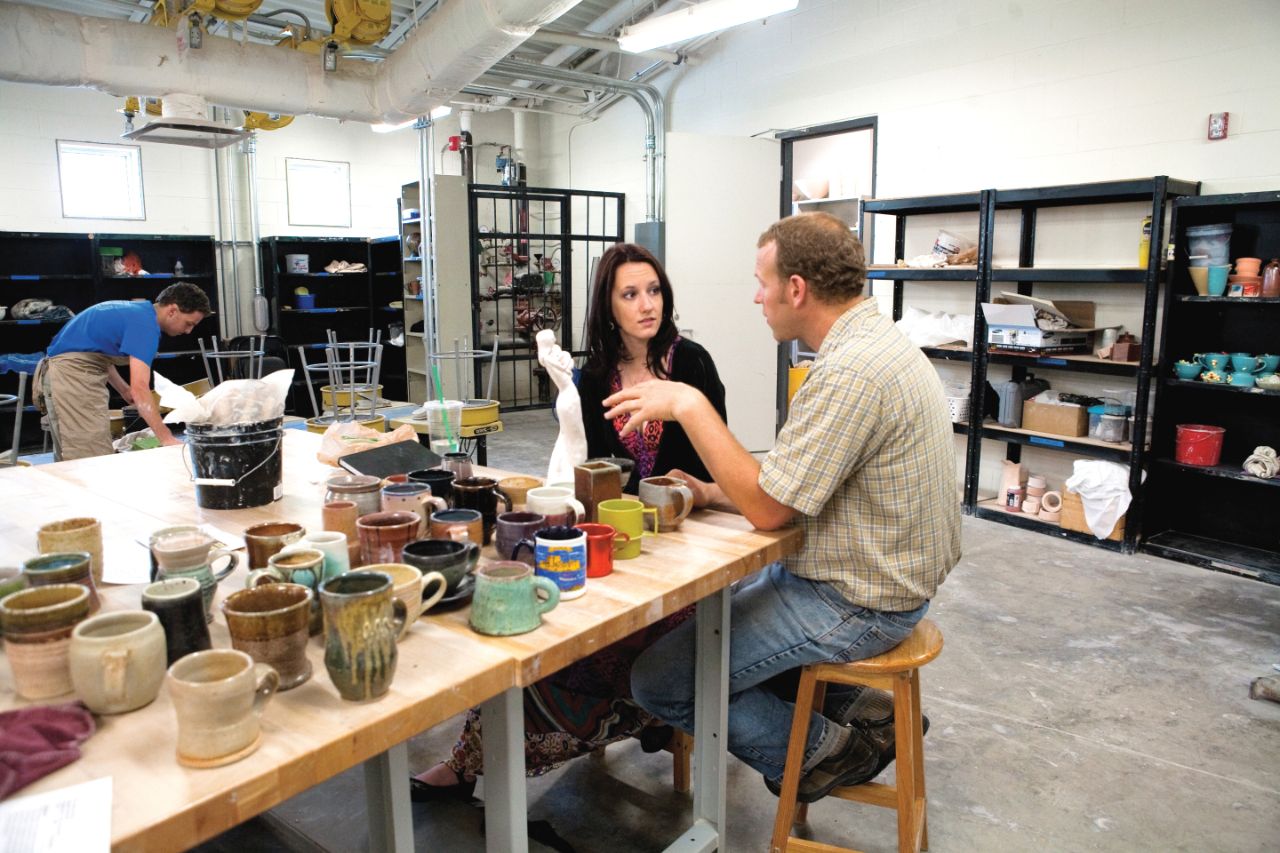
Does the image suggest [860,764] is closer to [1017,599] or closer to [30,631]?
[30,631]

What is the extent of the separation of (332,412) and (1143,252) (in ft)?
13.6

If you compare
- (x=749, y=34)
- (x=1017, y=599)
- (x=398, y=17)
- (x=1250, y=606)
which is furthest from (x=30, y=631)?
(x=398, y=17)

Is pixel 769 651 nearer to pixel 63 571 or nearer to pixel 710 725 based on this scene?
pixel 710 725

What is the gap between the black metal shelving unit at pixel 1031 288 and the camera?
3.97 meters

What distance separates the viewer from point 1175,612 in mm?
3363

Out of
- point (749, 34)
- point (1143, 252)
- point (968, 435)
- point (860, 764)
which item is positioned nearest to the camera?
point (860, 764)

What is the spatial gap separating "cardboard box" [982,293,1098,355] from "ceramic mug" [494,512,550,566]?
358 centimetres

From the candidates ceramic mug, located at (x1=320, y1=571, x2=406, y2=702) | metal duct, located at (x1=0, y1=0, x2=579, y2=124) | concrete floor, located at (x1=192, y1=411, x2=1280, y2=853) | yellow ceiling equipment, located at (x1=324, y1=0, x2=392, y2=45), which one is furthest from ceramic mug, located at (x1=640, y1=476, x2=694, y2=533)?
yellow ceiling equipment, located at (x1=324, y1=0, x2=392, y2=45)

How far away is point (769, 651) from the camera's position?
5.53ft

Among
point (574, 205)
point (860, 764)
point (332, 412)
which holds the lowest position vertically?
point (860, 764)

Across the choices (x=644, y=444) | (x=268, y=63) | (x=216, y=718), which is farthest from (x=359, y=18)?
(x=216, y=718)

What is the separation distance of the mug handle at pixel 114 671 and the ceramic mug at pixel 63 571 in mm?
214

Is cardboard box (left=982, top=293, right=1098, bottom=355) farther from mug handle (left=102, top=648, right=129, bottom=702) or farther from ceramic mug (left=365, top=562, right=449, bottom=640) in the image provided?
mug handle (left=102, top=648, right=129, bottom=702)

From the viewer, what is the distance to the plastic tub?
373 cm
